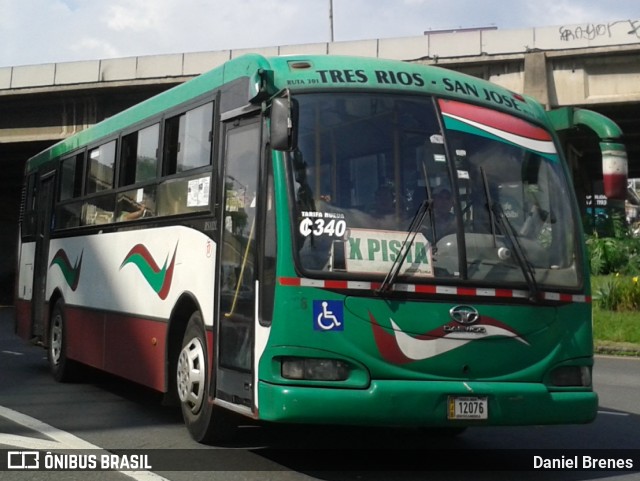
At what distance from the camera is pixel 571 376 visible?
727 centimetres

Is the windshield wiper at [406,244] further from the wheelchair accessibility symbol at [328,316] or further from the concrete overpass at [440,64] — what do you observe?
the concrete overpass at [440,64]

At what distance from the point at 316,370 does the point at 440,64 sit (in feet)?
69.0

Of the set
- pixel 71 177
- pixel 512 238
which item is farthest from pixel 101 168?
pixel 512 238

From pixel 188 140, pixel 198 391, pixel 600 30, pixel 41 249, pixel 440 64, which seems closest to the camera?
pixel 198 391

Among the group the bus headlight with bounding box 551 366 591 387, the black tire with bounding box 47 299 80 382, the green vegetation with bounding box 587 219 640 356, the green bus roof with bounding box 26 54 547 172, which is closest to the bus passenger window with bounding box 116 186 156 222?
the green bus roof with bounding box 26 54 547 172

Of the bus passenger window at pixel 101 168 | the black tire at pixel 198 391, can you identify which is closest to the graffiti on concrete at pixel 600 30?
the bus passenger window at pixel 101 168

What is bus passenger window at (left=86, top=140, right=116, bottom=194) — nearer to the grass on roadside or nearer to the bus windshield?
the bus windshield

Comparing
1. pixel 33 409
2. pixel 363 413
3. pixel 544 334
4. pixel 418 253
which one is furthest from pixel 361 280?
pixel 33 409

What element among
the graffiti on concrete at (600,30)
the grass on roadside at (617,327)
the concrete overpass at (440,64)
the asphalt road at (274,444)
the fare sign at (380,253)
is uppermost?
the graffiti on concrete at (600,30)

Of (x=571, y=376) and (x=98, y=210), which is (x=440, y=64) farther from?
(x=571, y=376)

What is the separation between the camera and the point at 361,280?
22.3ft

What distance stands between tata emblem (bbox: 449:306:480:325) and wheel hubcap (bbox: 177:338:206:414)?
87.6 inches

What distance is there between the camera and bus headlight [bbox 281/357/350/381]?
21.9 feet

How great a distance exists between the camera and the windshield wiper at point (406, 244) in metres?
6.81
